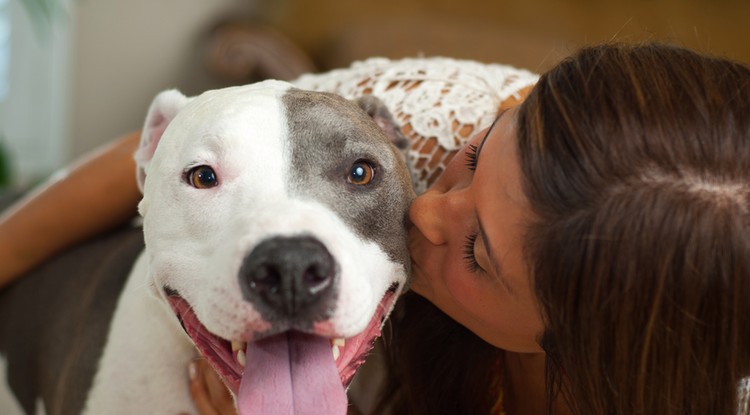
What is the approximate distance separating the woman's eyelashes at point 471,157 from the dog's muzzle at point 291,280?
532mm

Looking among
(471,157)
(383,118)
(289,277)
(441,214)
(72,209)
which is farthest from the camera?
(72,209)

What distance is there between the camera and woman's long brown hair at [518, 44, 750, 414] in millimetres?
1479

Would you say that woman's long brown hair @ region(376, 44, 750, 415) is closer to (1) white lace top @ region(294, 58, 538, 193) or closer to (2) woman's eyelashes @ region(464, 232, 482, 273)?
(2) woman's eyelashes @ region(464, 232, 482, 273)

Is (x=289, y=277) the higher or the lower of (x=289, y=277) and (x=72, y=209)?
the higher

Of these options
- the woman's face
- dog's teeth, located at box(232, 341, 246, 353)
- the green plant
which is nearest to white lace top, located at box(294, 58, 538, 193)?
the woman's face

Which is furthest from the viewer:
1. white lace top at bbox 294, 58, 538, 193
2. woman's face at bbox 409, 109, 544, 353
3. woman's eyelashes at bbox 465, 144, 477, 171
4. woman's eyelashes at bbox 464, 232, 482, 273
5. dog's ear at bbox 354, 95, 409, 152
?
white lace top at bbox 294, 58, 538, 193

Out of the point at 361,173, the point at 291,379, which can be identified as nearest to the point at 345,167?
the point at 361,173

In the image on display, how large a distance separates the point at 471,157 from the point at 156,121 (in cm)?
73

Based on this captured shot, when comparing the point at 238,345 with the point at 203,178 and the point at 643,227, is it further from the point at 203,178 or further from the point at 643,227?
the point at 643,227

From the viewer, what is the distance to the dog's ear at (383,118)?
2.01 metres

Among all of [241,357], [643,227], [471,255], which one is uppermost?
[643,227]

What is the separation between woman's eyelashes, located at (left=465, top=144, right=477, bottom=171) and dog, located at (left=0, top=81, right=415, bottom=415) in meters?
0.15

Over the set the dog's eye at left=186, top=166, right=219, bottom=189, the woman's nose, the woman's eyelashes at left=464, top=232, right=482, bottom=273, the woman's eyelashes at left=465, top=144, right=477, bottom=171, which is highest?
the woman's eyelashes at left=465, top=144, right=477, bottom=171

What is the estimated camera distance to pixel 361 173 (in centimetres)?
173
